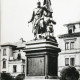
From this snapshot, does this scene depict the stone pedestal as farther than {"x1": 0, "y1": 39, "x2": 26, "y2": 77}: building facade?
No

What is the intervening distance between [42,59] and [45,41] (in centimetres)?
26

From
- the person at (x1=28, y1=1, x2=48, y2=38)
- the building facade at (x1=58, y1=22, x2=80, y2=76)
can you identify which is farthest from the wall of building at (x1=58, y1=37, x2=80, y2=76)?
the person at (x1=28, y1=1, x2=48, y2=38)

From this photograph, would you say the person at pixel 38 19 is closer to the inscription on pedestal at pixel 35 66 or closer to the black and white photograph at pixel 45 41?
the black and white photograph at pixel 45 41

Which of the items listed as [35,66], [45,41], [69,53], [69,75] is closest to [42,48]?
[45,41]

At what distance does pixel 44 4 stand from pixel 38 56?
79cm

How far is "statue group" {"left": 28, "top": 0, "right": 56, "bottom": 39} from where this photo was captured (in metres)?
4.70

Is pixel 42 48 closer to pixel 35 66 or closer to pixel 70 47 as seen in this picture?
pixel 35 66

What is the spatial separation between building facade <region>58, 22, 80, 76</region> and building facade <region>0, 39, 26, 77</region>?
0.74 m

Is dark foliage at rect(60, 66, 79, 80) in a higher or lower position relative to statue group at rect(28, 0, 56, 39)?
lower

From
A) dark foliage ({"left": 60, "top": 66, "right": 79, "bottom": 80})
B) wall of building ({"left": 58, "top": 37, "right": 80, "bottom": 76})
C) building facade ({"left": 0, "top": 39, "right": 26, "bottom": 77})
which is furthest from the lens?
building facade ({"left": 0, "top": 39, "right": 26, "bottom": 77})

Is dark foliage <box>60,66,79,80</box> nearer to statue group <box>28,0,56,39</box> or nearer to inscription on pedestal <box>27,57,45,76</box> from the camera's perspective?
inscription on pedestal <box>27,57,45,76</box>

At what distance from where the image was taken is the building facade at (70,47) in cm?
445

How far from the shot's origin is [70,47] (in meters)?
4.57

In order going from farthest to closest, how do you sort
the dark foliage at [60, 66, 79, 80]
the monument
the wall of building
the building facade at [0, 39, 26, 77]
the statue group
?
the building facade at [0, 39, 26, 77] < the statue group < the monument < the wall of building < the dark foliage at [60, 66, 79, 80]
